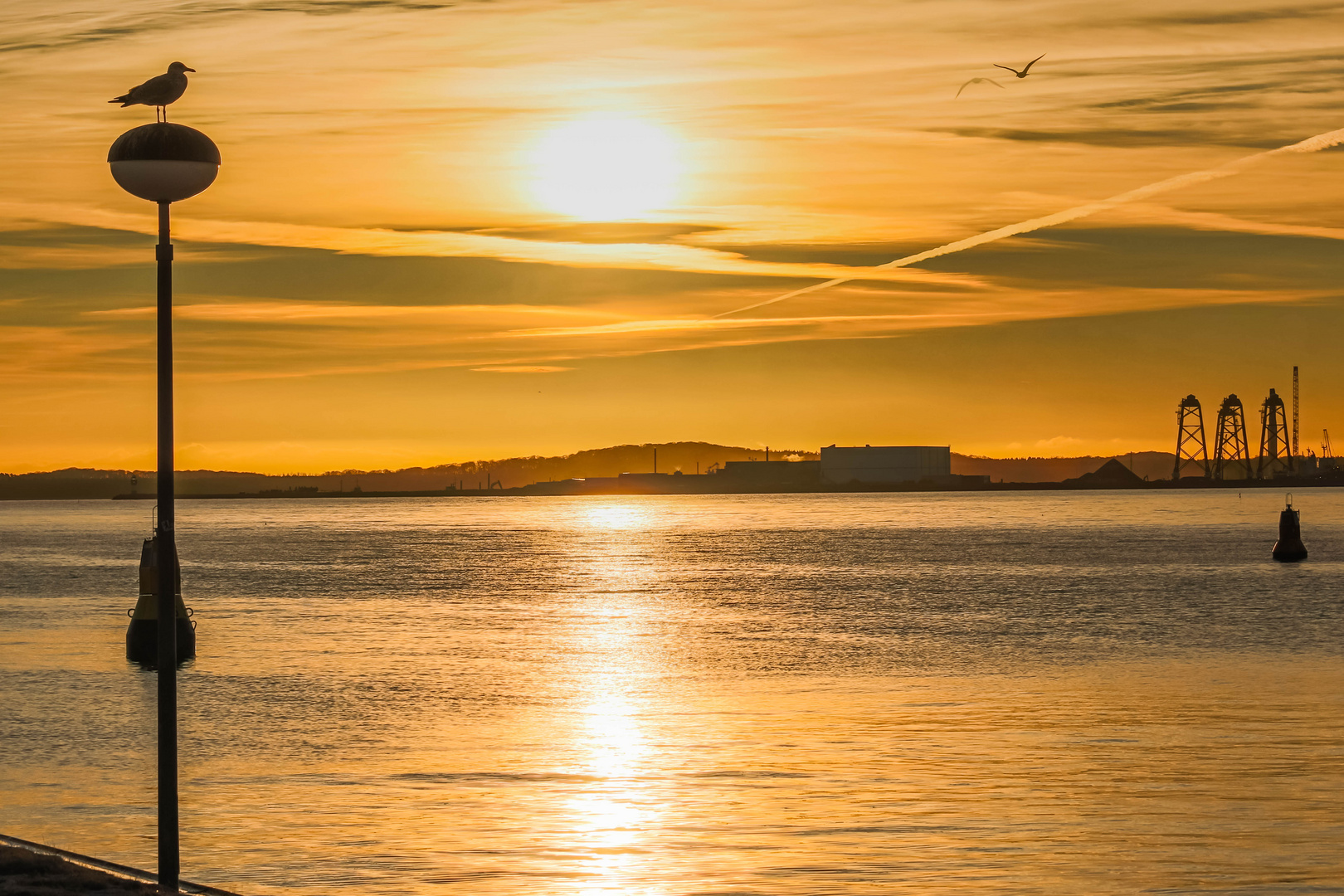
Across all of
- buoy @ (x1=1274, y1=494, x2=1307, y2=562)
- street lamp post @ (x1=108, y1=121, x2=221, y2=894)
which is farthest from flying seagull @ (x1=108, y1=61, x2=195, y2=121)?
buoy @ (x1=1274, y1=494, x2=1307, y2=562)

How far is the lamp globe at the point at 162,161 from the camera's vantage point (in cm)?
1286

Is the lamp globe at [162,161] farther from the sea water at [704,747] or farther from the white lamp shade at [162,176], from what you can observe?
the sea water at [704,747]

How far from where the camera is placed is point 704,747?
80.1ft

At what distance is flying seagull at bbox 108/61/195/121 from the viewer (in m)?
13.3

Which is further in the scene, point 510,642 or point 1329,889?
point 510,642

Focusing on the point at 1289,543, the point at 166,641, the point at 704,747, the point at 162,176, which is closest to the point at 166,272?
the point at 162,176

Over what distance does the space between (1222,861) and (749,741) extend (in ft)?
33.9

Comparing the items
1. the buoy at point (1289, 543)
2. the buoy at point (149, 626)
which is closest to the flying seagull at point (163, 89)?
the buoy at point (149, 626)

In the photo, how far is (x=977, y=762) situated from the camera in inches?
890

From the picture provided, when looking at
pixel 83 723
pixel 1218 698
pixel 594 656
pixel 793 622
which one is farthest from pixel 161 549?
pixel 793 622

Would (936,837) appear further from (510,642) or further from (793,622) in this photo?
(793,622)

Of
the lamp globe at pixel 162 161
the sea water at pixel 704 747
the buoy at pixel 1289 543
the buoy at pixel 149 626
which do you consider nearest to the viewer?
the lamp globe at pixel 162 161

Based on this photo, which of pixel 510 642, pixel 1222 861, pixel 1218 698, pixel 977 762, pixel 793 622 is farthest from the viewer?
pixel 793 622

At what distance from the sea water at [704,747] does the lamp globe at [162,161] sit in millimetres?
6932
